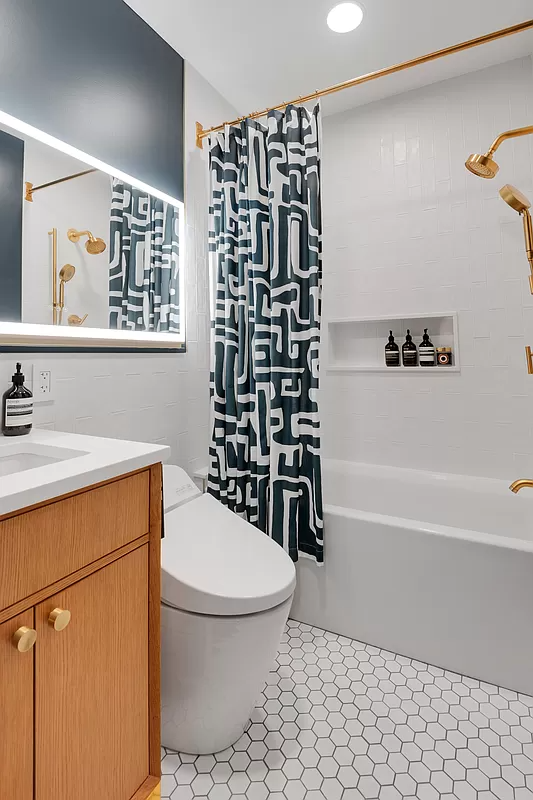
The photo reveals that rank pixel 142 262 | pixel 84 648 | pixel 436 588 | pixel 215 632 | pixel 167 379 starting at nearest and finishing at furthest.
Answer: pixel 84 648
pixel 215 632
pixel 436 588
pixel 142 262
pixel 167 379

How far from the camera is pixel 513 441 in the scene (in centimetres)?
221

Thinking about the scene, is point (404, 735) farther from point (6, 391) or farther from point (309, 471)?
point (6, 391)

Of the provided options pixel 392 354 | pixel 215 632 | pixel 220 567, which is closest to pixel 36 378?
pixel 220 567

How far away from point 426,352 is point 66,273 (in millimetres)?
1785

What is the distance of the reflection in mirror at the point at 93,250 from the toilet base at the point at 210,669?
1.05 meters

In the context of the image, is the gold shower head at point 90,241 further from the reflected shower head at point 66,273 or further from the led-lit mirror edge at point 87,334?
the led-lit mirror edge at point 87,334

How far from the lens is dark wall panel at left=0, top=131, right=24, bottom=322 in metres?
1.33

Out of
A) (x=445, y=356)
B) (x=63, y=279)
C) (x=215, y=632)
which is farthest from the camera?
(x=445, y=356)

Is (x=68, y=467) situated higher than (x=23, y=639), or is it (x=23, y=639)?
(x=68, y=467)

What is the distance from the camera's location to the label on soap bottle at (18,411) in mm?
1274

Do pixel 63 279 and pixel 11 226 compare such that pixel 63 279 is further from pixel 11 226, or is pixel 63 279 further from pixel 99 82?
pixel 99 82

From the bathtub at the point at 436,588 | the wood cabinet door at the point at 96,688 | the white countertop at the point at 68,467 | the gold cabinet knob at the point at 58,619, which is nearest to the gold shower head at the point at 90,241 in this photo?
the white countertop at the point at 68,467

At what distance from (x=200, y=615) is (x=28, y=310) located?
1.05 metres

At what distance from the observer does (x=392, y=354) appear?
2.49 meters
